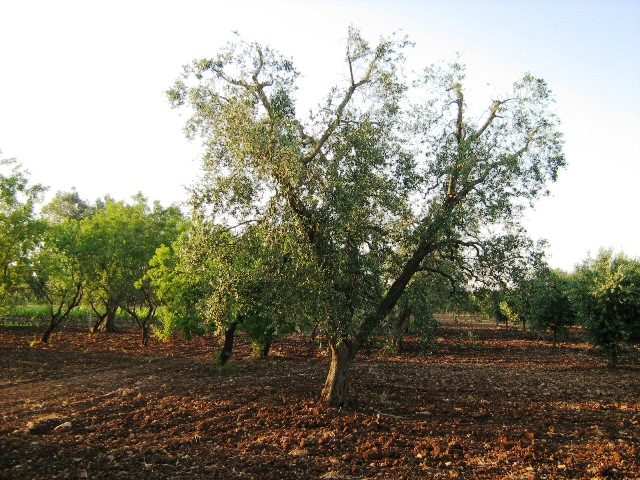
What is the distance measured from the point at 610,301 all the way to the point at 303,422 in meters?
25.0

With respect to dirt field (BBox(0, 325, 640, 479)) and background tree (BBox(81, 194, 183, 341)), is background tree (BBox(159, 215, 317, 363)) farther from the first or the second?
background tree (BBox(81, 194, 183, 341))

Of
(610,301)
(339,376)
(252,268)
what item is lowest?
(339,376)

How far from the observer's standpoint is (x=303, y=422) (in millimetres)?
14398

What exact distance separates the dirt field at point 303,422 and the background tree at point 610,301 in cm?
309

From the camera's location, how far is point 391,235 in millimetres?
14586

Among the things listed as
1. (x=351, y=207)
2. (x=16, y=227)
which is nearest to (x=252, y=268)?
(x=351, y=207)

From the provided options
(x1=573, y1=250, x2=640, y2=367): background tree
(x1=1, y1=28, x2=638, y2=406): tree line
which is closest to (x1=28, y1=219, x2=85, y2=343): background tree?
(x1=1, y1=28, x2=638, y2=406): tree line

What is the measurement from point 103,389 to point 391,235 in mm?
13984

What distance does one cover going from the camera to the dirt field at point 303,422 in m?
10.9

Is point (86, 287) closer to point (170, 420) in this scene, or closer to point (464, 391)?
point (170, 420)

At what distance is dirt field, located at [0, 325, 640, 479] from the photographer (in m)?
10.9

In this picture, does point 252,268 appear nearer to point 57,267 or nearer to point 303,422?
point 303,422

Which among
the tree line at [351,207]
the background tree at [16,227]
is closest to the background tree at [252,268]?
the tree line at [351,207]

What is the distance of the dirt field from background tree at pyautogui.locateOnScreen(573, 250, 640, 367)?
3.09 meters
